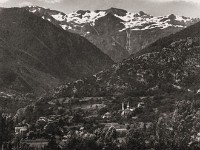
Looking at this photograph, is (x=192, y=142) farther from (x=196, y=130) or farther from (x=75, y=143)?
(x=75, y=143)

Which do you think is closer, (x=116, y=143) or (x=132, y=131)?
(x=116, y=143)

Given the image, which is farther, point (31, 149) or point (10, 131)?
point (10, 131)

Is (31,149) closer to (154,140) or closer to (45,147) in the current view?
(45,147)

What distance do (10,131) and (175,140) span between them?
65.7 m

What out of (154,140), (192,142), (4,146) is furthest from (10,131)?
(192,142)

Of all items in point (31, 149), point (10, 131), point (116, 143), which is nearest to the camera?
point (31, 149)

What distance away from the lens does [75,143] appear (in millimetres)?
177875

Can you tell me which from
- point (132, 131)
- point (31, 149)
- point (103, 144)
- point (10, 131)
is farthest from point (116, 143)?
point (10, 131)

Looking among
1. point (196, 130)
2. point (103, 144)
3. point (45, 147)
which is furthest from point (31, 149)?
point (196, 130)

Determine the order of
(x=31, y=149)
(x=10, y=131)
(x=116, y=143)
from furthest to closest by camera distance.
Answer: (x=10, y=131), (x=116, y=143), (x=31, y=149)

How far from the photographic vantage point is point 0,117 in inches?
7608

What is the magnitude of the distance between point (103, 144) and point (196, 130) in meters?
42.3

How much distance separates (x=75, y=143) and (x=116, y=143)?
15402mm

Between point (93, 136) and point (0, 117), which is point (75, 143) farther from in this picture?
point (0, 117)
